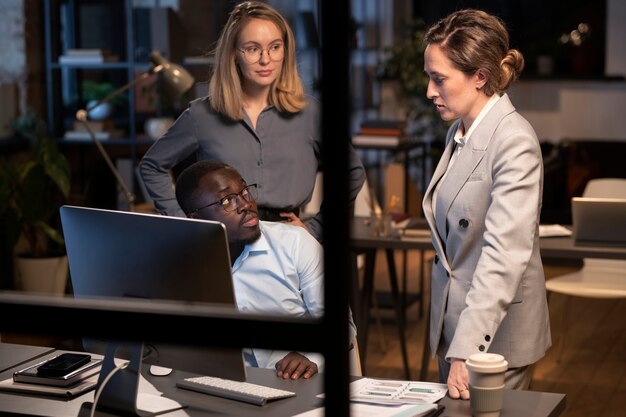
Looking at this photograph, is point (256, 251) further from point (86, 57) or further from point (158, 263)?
point (86, 57)

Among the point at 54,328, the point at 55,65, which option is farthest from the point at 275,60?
the point at 55,65

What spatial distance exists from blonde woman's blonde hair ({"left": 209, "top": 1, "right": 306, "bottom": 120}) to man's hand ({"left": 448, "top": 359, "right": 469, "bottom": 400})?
118 cm

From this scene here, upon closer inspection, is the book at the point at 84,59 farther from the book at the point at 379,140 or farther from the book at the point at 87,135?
the book at the point at 379,140

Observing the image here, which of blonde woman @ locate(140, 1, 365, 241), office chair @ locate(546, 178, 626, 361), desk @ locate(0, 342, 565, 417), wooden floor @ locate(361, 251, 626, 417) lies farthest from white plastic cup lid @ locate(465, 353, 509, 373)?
office chair @ locate(546, 178, 626, 361)

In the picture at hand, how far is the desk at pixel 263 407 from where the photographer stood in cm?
202

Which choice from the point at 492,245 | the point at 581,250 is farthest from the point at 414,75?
the point at 492,245

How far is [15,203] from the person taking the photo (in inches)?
228

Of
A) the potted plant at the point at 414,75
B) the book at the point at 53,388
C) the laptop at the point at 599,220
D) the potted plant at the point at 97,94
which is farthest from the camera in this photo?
the potted plant at the point at 414,75

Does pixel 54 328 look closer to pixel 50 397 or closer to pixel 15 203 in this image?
pixel 50 397

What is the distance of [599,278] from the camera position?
4734mm

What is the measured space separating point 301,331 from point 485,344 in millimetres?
1195

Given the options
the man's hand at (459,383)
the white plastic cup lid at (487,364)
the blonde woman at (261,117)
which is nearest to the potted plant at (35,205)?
the blonde woman at (261,117)

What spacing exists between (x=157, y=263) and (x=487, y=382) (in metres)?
0.67

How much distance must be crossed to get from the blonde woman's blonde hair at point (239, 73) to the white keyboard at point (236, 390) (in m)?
1.06
